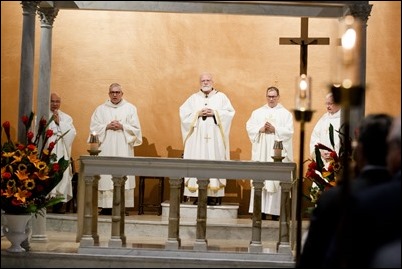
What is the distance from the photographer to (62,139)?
Answer: 13500 mm

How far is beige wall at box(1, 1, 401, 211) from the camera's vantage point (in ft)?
48.5

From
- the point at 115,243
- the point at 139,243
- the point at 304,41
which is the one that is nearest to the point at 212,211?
the point at 304,41

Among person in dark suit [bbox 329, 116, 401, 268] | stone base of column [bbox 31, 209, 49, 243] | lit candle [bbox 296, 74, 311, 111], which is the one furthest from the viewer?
stone base of column [bbox 31, 209, 49, 243]

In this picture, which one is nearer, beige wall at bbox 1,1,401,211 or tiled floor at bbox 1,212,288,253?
tiled floor at bbox 1,212,288,253

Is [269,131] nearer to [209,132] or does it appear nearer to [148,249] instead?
[209,132]

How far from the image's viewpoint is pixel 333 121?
44.1 ft

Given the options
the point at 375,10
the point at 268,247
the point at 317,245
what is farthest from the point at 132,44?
the point at 317,245

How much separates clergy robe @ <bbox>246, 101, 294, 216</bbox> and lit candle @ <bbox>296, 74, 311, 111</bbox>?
5.60m

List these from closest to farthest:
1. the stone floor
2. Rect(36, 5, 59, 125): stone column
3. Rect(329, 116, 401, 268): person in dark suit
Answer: Rect(329, 116, 401, 268): person in dark suit, the stone floor, Rect(36, 5, 59, 125): stone column

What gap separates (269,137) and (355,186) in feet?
27.7

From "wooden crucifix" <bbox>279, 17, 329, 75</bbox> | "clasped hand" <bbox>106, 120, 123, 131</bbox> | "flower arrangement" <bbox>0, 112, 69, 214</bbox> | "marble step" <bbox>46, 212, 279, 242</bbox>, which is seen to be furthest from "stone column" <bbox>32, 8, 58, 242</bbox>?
"wooden crucifix" <bbox>279, 17, 329, 75</bbox>

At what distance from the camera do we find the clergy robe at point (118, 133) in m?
13.5

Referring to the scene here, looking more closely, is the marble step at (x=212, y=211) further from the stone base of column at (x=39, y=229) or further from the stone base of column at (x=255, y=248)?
the stone base of column at (x=255, y=248)

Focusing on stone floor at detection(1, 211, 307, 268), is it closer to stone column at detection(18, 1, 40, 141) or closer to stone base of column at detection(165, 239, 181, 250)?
stone base of column at detection(165, 239, 181, 250)
